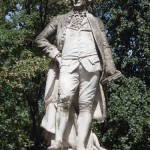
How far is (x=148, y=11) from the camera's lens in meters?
24.7

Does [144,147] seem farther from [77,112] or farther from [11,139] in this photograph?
[77,112]

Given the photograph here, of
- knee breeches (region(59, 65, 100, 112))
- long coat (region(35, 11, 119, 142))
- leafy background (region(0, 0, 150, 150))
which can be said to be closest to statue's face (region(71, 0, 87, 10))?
long coat (region(35, 11, 119, 142))

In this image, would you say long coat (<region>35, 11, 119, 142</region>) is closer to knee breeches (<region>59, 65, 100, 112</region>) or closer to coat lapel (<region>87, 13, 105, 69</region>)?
coat lapel (<region>87, 13, 105, 69</region>)

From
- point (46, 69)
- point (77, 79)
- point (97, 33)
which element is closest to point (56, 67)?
point (77, 79)

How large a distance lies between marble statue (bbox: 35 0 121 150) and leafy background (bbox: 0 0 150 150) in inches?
357

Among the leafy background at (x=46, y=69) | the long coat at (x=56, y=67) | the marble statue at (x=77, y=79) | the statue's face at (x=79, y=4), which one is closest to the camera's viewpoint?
the marble statue at (x=77, y=79)

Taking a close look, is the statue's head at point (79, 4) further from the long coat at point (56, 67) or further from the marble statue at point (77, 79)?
the long coat at point (56, 67)

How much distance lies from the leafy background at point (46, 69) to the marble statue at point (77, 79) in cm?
907

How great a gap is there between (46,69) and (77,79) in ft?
35.0

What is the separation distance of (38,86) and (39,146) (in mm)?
4042

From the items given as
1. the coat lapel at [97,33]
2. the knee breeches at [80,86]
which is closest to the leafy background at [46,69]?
the coat lapel at [97,33]

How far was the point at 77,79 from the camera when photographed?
28.9 ft

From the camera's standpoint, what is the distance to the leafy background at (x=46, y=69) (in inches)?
765

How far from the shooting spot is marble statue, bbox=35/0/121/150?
28.3ft
